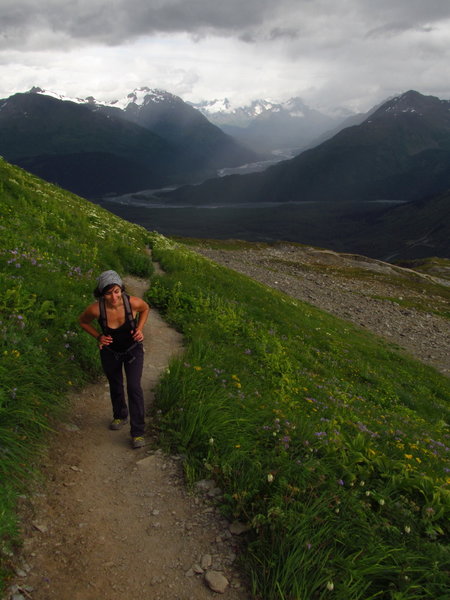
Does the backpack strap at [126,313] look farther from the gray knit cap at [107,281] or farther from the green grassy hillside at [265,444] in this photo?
the green grassy hillside at [265,444]

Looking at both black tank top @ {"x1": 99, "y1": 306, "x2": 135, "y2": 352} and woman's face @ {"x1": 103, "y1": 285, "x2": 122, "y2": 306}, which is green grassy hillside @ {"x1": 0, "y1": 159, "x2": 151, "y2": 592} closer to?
black tank top @ {"x1": 99, "y1": 306, "x2": 135, "y2": 352}

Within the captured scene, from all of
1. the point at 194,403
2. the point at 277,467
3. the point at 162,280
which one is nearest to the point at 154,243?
the point at 162,280

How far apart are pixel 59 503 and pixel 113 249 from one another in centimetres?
1244

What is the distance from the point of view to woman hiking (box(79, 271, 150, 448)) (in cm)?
625

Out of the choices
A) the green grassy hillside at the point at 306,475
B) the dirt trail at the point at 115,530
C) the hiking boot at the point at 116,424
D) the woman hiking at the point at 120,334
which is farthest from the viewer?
the hiking boot at the point at 116,424

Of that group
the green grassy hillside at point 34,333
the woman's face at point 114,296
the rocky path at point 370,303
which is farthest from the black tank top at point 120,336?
the rocky path at point 370,303

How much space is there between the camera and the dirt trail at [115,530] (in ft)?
13.7

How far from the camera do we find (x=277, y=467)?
555cm

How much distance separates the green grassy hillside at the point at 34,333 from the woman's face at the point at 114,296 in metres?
1.59

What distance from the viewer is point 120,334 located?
6434 mm

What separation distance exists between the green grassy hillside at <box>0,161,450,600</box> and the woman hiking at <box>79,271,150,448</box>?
56cm

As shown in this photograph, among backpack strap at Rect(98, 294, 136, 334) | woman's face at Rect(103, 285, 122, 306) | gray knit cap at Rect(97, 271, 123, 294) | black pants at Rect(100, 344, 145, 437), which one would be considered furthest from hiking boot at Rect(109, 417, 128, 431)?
gray knit cap at Rect(97, 271, 123, 294)

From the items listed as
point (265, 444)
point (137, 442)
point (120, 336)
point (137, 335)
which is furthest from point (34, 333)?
point (265, 444)

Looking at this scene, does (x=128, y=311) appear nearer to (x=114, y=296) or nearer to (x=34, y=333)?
(x=114, y=296)
